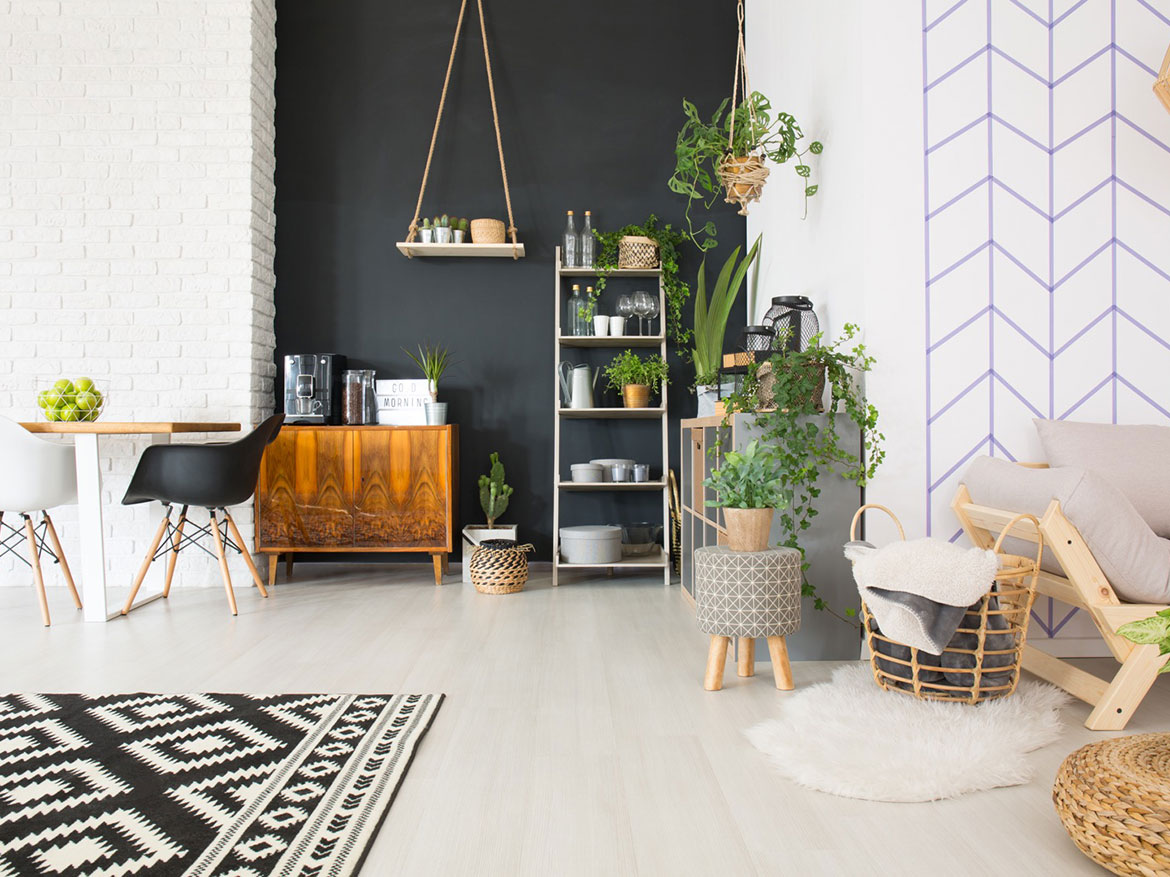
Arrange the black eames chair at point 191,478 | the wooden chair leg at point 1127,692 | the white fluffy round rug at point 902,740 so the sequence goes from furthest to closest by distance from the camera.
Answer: the black eames chair at point 191,478, the wooden chair leg at point 1127,692, the white fluffy round rug at point 902,740

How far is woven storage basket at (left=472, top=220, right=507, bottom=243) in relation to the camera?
14.2 ft

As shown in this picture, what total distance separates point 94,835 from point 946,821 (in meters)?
1.57

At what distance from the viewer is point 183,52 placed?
13.4 feet

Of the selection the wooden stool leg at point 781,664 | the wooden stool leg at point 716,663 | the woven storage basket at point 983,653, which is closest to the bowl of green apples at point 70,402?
the wooden stool leg at point 716,663

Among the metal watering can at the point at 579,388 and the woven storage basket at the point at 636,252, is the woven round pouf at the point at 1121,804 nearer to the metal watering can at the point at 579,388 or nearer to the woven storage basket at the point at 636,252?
the metal watering can at the point at 579,388

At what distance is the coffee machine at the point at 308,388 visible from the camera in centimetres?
420

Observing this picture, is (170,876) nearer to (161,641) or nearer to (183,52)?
(161,641)

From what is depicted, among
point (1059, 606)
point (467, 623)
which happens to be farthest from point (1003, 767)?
point (467, 623)

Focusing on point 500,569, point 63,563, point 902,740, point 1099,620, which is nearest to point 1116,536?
point 1099,620

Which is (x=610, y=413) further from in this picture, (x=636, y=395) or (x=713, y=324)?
(x=713, y=324)

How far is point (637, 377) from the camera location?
428 cm

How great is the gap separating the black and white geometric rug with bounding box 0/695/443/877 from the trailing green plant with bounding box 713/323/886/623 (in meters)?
1.27

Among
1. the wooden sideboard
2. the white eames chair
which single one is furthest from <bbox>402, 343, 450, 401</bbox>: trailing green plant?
the white eames chair

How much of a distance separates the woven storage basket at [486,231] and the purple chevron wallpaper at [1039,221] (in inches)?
88.0
